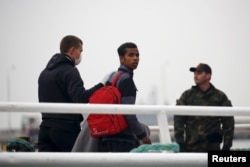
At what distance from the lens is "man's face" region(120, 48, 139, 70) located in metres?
A: 7.82

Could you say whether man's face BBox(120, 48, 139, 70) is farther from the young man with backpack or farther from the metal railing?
the metal railing

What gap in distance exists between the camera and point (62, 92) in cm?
786

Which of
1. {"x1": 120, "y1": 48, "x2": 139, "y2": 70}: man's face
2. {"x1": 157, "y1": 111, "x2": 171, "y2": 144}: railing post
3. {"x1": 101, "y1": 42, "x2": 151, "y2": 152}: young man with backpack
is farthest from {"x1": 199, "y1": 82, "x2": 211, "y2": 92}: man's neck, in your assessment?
{"x1": 157, "y1": 111, "x2": 171, "y2": 144}: railing post

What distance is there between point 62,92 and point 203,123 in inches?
60.6

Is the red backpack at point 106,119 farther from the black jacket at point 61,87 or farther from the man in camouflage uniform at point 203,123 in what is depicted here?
the man in camouflage uniform at point 203,123

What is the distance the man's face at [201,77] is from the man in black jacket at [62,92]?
1.44 meters

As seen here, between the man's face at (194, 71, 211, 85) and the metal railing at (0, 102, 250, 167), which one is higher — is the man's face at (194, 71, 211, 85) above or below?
above

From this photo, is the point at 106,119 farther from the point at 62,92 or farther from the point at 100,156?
the point at 100,156

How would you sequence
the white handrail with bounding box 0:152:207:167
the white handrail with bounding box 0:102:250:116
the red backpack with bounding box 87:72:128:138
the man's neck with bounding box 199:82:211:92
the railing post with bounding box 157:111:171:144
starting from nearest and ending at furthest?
1. the white handrail with bounding box 0:152:207:167
2. the white handrail with bounding box 0:102:250:116
3. the railing post with bounding box 157:111:171:144
4. the red backpack with bounding box 87:72:128:138
5. the man's neck with bounding box 199:82:211:92

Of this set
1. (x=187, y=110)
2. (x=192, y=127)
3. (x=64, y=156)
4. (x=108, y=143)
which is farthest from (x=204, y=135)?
(x=64, y=156)

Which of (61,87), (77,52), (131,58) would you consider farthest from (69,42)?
(131,58)

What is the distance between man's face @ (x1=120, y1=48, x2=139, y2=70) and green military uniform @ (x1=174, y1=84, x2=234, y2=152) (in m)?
1.05

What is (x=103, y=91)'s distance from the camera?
7.51 m

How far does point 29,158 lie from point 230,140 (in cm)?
284
